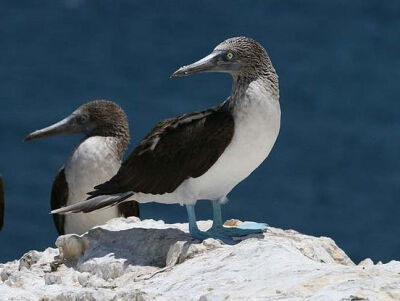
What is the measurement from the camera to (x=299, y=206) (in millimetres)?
35031

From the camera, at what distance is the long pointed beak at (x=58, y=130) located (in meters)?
16.0

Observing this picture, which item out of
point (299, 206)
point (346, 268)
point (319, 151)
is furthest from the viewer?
point (319, 151)

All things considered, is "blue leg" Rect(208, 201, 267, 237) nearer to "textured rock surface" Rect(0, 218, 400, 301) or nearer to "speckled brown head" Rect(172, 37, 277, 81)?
"textured rock surface" Rect(0, 218, 400, 301)

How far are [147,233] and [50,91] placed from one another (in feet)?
85.5

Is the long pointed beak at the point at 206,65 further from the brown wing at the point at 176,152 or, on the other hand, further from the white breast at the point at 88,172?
the white breast at the point at 88,172

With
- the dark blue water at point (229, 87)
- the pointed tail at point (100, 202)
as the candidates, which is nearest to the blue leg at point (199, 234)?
the pointed tail at point (100, 202)

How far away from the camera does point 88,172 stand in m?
15.2

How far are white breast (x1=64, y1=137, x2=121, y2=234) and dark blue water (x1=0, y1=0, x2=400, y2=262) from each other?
1622 centimetres

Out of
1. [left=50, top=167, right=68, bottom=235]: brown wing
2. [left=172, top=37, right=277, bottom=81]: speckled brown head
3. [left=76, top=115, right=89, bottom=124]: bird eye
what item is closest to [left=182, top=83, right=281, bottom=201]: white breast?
[left=172, top=37, right=277, bottom=81]: speckled brown head

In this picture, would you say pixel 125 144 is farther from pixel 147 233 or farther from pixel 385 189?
pixel 385 189

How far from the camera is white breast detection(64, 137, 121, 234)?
15164 mm

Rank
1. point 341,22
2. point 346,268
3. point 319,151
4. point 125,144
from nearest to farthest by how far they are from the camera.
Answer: point 346,268 < point 125,144 < point 319,151 < point 341,22

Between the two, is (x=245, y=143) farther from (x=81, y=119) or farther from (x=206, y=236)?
(x=81, y=119)

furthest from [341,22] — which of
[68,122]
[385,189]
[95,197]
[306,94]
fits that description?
[95,197]
